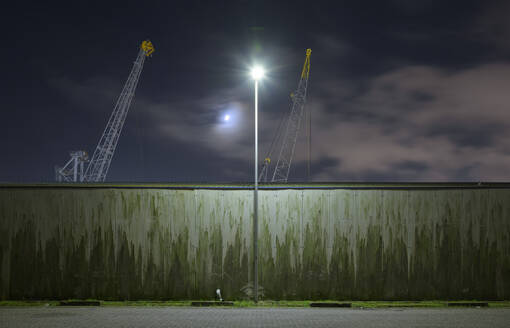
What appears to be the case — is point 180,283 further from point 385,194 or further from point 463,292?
point 463,292

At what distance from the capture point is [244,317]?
567 inches

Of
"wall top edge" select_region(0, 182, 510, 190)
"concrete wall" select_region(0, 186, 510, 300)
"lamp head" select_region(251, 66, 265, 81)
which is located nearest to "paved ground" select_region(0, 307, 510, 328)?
"concrete wall" select_region(0, 186, 510, 300)

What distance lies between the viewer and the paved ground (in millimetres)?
13258

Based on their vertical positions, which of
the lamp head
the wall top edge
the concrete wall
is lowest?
the concrete wall

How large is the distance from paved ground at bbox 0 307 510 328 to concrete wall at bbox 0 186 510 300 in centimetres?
168

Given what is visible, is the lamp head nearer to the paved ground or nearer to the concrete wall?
the concrete wall

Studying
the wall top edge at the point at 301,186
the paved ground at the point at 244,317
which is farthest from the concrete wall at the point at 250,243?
the paved ground at the point at 244,317

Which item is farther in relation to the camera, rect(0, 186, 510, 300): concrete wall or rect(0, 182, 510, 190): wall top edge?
rect(0, 182, 510, 190): wall top edge

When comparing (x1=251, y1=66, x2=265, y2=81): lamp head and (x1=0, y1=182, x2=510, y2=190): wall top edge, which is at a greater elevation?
(x1=251, y1=66, x2=265, y2=81): lamp head

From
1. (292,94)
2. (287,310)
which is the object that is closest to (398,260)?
(287,310)

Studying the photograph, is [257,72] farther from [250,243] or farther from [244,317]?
[244,317]

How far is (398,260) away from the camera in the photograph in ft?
60.1

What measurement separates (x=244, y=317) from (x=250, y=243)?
4.50 meters

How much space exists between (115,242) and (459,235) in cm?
1649
